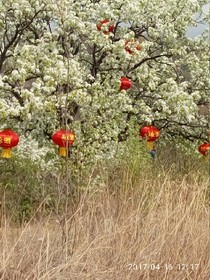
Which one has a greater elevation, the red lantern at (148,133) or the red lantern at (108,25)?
the red lantern at (108,25)

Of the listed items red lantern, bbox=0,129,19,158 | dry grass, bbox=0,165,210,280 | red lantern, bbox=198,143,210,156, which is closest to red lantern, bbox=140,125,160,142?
red lantern, bbox=198,143,210,156

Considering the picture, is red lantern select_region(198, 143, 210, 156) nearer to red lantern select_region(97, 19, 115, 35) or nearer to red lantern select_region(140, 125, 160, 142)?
red lantern select_region(140, 125, 160, 142)

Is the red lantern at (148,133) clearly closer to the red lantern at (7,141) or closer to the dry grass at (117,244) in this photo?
the red lantern at (7,141)

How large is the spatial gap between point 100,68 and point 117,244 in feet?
17.2

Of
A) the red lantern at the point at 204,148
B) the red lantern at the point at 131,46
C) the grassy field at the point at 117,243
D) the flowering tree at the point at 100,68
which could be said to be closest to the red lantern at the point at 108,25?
the flowering tree at the point at 100,68

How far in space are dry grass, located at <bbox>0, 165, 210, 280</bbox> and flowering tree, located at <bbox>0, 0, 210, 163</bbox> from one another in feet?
7.90

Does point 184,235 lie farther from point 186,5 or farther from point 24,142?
point 186,5

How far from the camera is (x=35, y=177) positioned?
750 cm

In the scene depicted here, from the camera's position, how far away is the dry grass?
4.38 meters

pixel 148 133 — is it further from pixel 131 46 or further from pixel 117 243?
pixel 117 243

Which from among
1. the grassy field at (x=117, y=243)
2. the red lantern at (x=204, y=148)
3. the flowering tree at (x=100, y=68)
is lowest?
the grassy field at (x=117, y=243)

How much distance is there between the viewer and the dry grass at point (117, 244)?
438 cm

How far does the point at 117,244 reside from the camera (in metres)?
4.75

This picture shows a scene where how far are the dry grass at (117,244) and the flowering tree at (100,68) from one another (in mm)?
2409
